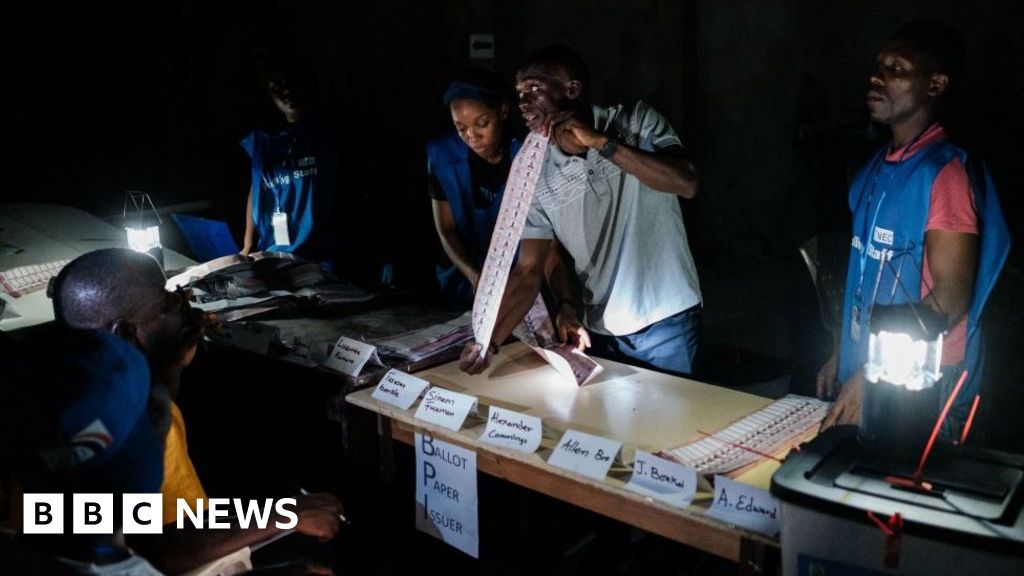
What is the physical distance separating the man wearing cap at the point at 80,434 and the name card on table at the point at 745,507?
1158 mm

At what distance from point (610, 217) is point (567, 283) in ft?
1.07

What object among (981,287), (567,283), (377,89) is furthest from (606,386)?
(377,89)

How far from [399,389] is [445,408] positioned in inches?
9.2

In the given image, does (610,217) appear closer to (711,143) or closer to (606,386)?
(606,386)

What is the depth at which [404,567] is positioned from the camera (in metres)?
3.37

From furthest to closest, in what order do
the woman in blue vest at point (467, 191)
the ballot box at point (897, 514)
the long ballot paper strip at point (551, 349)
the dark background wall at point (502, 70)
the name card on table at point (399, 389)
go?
the dark background wall at point (502, 70)
the woman in blue vest at point (467, 191)
the long ballot paper strip at point (551, 349)
the name card on table at point (399, 389)
the ballot box at point (897, 514)

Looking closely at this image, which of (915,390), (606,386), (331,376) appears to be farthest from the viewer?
(331,376)

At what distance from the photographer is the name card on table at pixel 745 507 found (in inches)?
72.5

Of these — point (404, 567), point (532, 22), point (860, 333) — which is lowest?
point (404, 567)

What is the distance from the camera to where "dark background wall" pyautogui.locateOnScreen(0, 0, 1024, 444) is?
4895 mm

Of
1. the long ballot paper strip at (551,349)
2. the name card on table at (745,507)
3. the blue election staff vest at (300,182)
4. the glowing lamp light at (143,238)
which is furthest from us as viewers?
the blue election staff vest at (300,182)

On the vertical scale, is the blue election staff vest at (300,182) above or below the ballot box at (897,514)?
above

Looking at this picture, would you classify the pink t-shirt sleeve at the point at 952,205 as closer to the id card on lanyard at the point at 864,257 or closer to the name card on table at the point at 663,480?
the id card on lanyard at the point at 864,257

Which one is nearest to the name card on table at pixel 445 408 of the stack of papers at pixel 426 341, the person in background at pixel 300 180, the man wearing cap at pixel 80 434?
the stack of papers at pixel 426 341
